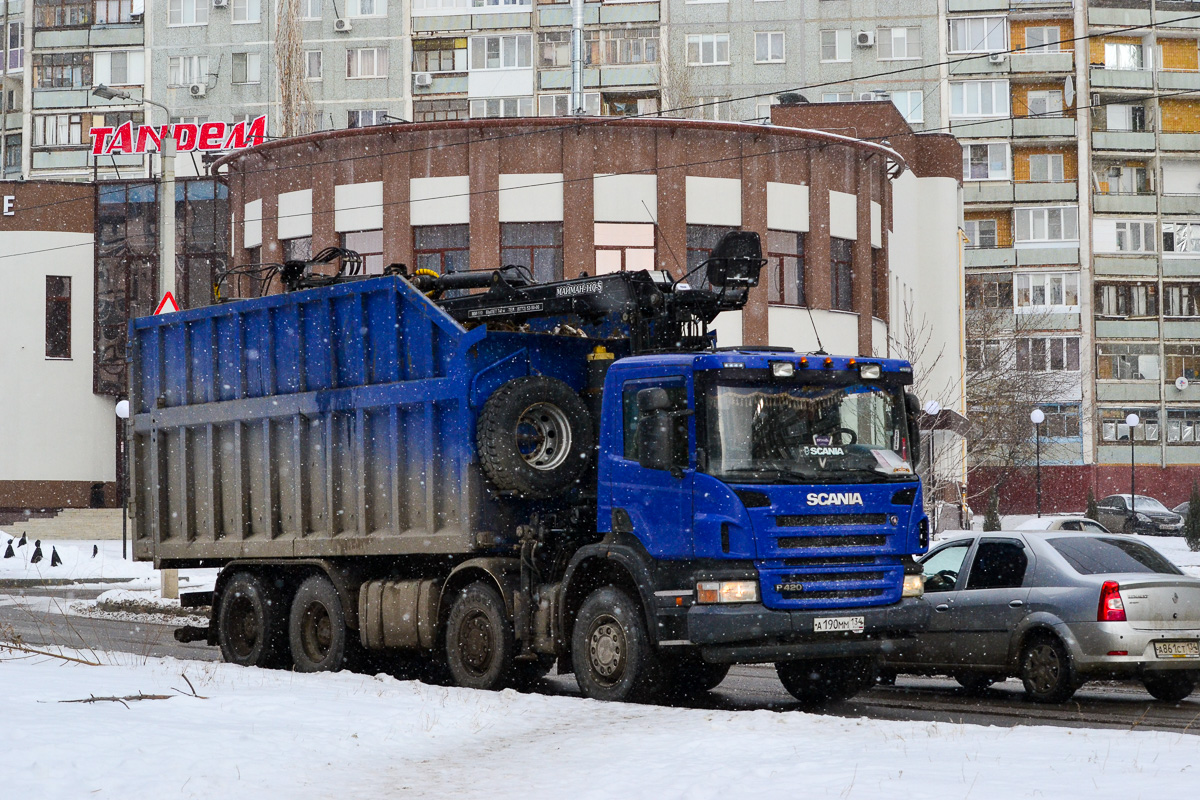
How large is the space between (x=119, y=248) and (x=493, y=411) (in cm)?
4791

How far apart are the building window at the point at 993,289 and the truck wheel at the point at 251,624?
62.5m

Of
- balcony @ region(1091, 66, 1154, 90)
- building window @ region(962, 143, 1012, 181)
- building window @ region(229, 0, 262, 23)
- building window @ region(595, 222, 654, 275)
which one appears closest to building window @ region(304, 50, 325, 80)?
building window @ region(229, 0, 262, 23)

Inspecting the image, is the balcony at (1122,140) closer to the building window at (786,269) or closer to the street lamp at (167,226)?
the building window at (786,269)

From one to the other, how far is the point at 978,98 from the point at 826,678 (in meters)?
68.0

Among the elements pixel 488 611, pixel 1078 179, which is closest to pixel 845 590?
pixel 488 611

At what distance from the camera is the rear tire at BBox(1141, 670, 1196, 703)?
12578 mm

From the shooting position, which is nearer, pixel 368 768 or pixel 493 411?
pixel 368 768

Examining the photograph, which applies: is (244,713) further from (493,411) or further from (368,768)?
(493,411)

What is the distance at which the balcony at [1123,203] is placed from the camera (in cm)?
7825

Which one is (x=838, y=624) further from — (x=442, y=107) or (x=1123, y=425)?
(x=1123, y=425)

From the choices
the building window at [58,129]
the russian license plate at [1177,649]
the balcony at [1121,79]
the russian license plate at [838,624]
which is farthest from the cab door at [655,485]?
the building window at [58,129]

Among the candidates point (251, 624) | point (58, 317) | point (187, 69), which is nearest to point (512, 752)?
point (251, 624)

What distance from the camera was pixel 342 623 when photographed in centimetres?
1495

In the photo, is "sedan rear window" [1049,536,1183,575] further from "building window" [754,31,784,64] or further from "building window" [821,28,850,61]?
"building window" [821,28,850,61]
